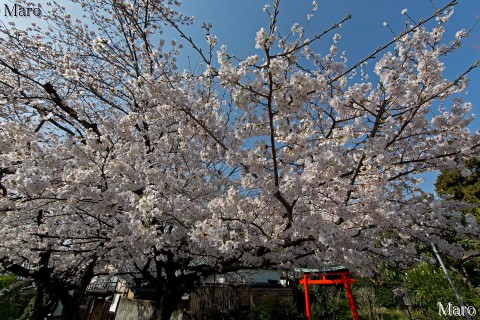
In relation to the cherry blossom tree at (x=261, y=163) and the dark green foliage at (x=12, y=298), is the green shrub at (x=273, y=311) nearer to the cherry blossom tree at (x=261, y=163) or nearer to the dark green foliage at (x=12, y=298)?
the cherry blossom tree at (x=261, y=163)

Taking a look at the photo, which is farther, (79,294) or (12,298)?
(12,298)

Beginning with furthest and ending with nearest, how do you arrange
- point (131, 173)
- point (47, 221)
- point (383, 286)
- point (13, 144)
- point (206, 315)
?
point (383, 286) < point (206, 315) < point (47, 221) < point (131, 173) < point (13, 144)

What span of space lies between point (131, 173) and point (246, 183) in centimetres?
225

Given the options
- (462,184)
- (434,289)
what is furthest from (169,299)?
(462,184)

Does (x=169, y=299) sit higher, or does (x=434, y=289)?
(x=434, y=289)

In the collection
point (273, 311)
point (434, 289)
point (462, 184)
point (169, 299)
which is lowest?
point (169, 299)

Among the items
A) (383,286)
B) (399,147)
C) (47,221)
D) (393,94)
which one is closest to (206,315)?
(47,221)

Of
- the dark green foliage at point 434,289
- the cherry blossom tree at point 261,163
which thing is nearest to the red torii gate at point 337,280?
the dark green foliage at point 434,289

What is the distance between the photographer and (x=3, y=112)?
627 cm

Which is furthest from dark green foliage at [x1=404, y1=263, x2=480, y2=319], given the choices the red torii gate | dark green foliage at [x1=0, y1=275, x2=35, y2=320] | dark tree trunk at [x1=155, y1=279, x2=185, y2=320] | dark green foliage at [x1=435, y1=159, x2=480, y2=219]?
dark green foliage at [x1=0, y1=275, x2=35, y2=320]

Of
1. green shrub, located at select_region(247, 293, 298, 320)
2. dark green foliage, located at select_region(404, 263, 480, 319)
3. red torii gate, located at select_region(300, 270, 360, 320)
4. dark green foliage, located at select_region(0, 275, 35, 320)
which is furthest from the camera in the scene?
green shrub, located at select_region(247, 293, 298, 320)

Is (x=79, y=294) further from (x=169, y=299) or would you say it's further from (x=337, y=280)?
(x=337, y=280)

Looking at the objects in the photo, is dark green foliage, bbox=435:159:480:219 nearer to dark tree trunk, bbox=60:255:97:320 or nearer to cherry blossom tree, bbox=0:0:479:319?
cherry blossom tree, bbox=0:0:479:319

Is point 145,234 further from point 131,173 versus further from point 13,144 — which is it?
point 13,144
